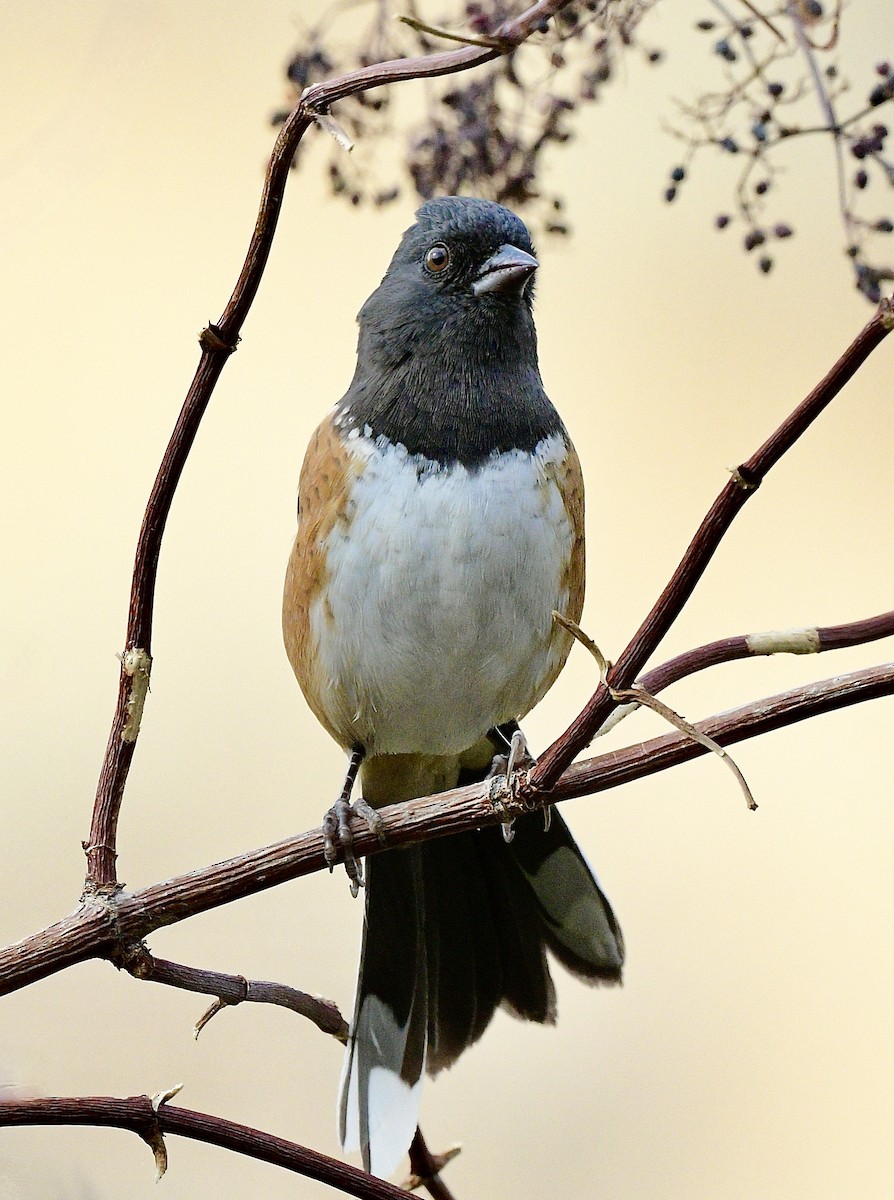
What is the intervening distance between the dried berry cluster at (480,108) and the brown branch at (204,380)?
25 centimetres

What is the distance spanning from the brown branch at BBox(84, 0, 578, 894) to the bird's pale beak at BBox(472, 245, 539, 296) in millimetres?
199

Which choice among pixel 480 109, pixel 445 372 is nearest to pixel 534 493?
pixel 445 372

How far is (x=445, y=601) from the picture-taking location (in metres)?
0.72

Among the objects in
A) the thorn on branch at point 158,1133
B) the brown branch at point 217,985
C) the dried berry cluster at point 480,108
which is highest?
the dried berry cluster at point 480,108

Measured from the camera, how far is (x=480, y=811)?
0.50 m

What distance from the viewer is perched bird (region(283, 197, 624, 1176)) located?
0.70 metres

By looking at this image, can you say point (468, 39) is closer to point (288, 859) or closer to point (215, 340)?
point (215, 340)

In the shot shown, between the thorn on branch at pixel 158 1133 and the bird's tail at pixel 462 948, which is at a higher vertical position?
the bird's tail at pixel 462 948

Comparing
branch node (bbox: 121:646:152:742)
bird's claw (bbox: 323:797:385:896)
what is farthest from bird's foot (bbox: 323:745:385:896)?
branch node (bbox: 121:646:152:742)

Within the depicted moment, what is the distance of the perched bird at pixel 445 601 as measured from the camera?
70 cm

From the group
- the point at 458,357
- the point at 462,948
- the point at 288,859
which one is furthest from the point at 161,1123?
the point at 458,357

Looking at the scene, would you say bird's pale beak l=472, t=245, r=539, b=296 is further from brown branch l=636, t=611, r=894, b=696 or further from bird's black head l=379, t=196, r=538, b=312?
brown branch l=636, t=611, r=894, b=696

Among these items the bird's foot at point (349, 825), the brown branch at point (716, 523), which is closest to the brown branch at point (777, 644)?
the brown branch at point (716, 523)

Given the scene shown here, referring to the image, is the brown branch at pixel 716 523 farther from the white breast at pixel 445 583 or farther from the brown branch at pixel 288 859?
the white breast at pixel 445 583
